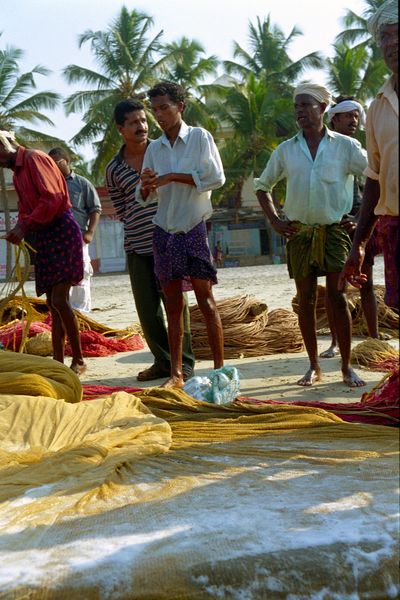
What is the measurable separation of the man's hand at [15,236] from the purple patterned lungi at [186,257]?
0.91 metres

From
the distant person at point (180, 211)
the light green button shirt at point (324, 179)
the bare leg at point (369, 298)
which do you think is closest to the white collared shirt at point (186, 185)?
the distant person at point (180, 211)

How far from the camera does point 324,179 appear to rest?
5039 millimetres

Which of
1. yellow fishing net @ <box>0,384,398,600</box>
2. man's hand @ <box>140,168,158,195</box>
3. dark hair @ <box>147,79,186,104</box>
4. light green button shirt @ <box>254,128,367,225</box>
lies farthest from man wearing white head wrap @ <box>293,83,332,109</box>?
yellow fishing net @ <box>0,384,398,600</box>

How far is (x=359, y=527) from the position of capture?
2.14m

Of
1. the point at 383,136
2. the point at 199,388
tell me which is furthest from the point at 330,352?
the point at 383,136

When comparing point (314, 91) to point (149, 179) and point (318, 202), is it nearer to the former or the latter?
Answer: point (318, 202)

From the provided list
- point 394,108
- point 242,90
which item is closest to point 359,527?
point 394,108

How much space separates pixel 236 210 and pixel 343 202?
35.3m

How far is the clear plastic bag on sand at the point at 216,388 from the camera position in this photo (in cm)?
425

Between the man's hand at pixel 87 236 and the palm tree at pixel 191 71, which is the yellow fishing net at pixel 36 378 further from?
the palm tree at pixel 191 71

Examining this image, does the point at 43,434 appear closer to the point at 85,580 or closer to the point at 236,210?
the point at 85,580

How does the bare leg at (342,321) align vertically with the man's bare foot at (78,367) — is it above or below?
above

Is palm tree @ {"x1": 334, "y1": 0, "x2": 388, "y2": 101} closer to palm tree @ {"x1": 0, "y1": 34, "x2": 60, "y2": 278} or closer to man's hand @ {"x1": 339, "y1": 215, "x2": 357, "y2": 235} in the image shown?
palm tree @ {"x1": 0, "y1": 34, "x2": 60, "y2": 278}

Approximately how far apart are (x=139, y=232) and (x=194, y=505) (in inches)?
142
